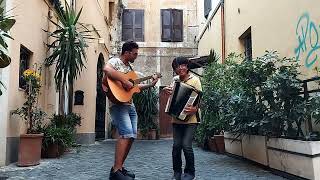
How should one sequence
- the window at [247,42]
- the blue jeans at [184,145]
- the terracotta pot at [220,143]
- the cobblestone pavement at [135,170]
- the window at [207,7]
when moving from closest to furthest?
the blue jeans at [184,145] → the cobblestone pavement at [135,170] → the terracotta pot at [220,143] → the window at [247,42] → the window at [207,7]

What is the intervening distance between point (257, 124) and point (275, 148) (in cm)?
53

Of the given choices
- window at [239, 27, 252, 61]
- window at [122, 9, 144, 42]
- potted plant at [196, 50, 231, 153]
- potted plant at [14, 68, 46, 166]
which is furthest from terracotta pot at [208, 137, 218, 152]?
window at [122, 9, 144, 42]

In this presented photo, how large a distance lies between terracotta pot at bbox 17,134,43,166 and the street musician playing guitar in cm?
259

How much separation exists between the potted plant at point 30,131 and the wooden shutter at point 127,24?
12.2m

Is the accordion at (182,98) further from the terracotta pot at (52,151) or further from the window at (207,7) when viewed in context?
the window at (207,7)

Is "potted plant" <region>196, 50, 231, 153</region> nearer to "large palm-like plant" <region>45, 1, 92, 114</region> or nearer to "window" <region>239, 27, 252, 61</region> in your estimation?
"window" <region>239, 27, 252, 61</region>

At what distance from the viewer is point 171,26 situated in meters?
19.4

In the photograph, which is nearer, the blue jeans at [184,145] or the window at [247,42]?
the blue jeans at [184,145]

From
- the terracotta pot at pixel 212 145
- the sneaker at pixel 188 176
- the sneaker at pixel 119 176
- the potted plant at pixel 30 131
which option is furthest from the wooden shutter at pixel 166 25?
the sneaker at pixel 119 176

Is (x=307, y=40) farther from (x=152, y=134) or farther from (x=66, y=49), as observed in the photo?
(x=152, y=134)

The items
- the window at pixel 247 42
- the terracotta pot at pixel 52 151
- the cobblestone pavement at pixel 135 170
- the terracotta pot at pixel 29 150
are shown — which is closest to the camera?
the cobblestone pavement at pixel 135 170

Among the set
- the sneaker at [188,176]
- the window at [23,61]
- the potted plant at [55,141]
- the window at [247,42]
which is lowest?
the sneaker at [188,176]

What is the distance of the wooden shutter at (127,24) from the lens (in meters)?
19.4

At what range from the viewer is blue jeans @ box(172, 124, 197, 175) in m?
4.89
